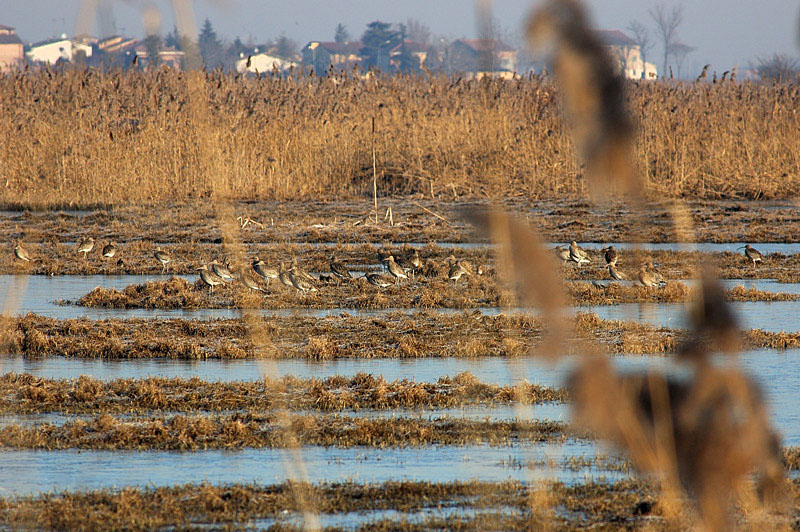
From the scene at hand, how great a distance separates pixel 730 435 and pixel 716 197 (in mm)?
24380

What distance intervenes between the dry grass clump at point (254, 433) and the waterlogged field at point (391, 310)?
3 centimetres

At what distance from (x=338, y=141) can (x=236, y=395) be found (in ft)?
58.8

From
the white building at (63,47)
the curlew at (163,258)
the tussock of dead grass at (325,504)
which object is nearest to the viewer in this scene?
the white building at (63,47)

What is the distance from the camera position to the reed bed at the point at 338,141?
24.9 m

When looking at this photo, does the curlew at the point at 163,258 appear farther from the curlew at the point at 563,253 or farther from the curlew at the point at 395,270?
the curlew at the point at 563,253

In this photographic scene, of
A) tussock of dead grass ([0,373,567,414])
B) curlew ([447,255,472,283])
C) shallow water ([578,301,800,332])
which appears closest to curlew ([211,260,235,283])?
curlew ([447,255,472,283])

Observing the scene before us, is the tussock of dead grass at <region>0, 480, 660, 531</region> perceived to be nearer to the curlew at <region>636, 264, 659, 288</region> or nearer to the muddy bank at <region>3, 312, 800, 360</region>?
the muddy bank at <region>3, 312, 800, 360</region>

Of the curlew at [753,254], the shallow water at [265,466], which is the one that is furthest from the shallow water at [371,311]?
the shallow water at [265,466]

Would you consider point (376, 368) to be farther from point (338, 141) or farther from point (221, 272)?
point (338, 141)

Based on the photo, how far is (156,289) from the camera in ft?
47.1

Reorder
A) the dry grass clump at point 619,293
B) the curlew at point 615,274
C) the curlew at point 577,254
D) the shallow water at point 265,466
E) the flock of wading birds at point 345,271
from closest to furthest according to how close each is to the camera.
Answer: the shallow water at point 265,466 < the dry grass clump at point 619,293 < the flock of wading birds at point 345,271 < the curlew at point 615,274 < the curlew at point 577,254

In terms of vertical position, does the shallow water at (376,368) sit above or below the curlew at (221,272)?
below

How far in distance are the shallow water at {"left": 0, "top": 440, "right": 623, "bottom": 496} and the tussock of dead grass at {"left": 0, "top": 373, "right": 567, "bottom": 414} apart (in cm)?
Answer: 109

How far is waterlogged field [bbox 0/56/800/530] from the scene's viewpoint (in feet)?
7.29
